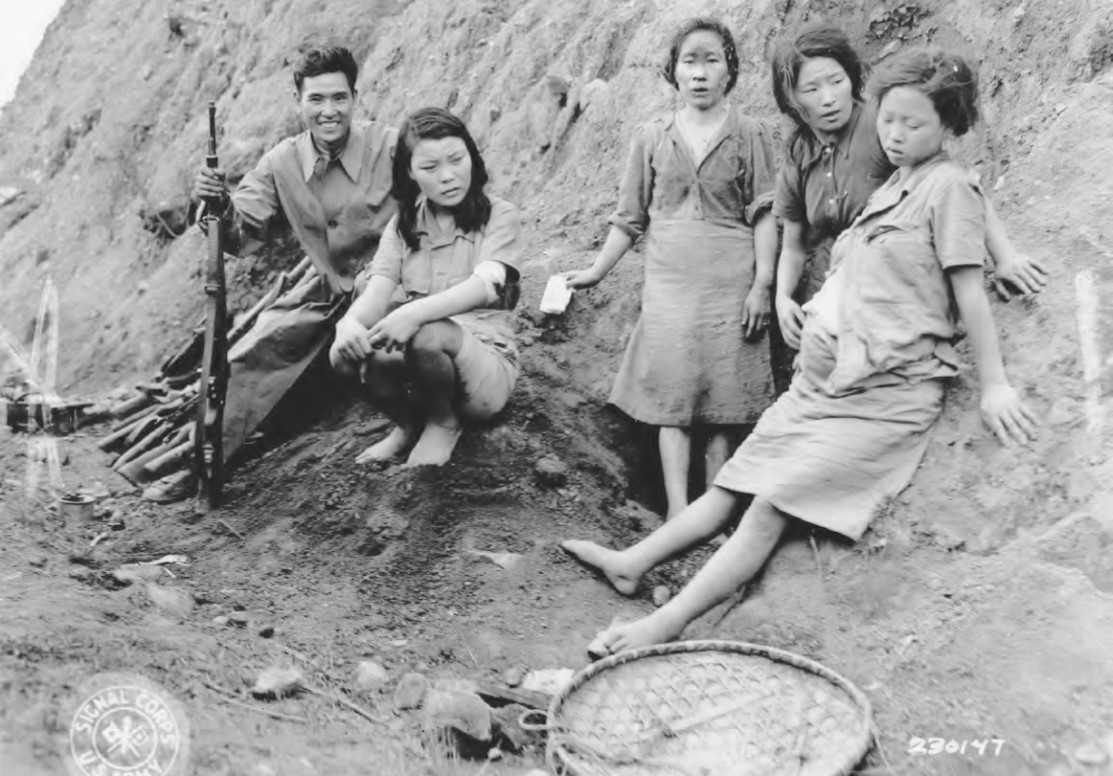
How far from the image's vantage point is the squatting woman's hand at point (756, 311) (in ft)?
13.4

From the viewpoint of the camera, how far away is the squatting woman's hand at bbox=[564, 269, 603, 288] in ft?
14.4

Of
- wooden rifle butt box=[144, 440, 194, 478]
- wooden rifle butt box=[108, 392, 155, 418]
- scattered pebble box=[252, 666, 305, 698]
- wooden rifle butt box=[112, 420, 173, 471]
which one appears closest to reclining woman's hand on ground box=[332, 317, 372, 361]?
scattered pebble box=[252, 666, 305, 698]

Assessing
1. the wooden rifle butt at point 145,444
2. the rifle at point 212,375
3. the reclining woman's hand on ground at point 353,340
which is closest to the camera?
the reclining woman's hand on ground at point 353,340

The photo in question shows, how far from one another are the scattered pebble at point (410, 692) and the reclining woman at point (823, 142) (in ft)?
5.37

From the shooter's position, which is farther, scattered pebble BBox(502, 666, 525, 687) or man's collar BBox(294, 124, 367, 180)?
man's collar BBox(294, 124, 367, 180)

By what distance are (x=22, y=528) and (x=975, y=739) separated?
3.26 metres

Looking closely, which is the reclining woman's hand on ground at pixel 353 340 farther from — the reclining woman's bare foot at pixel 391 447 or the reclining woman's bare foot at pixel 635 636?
the reclining woman's bare foot at pixel 635 636

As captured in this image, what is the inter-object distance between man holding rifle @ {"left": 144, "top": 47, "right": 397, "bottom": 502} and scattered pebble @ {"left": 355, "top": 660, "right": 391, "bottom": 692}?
1613 millimetres

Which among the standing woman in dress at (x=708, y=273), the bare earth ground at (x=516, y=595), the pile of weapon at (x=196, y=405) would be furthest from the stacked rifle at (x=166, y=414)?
the standing woman in dress at (x=708, y=273)

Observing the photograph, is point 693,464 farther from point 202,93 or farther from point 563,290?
point 202,93

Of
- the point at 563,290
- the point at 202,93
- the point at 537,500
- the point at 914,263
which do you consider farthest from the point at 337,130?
the point at 202,93

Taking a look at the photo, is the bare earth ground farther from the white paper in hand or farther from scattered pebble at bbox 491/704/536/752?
the white paper in hand

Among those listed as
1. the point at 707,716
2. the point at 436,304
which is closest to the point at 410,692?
the point at 707,716

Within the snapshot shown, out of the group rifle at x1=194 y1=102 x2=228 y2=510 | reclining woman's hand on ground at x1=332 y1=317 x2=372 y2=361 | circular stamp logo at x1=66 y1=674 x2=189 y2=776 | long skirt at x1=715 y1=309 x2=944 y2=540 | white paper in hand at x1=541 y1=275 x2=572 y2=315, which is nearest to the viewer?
circular stamp logo at x1=66 y1=674 x2=189 y2=776
